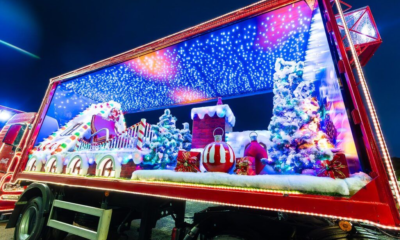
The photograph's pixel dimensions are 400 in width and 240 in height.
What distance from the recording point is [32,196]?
477cm

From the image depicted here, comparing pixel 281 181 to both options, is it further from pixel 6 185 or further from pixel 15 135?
pixel 15 135

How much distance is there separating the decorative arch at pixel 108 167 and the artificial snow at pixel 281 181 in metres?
1.16

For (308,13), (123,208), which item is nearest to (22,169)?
(123,208)

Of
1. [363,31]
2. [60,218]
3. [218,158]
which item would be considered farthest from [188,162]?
[363,31]

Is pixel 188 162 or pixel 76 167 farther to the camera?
pixel 76 167

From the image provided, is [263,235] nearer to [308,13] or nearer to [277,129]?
[277,129]

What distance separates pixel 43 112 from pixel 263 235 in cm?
738

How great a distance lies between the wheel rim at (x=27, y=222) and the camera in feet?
14.5

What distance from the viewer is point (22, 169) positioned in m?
5.66

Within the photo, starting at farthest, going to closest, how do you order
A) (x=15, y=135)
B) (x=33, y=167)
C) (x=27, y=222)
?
1. (x=15, y=135)
2. (x=33, y=167)
3. (x=27, y=222)

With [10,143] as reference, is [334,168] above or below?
below

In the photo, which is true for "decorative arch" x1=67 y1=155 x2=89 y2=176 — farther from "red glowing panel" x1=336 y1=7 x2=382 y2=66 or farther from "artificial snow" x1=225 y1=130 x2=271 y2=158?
"red glowing panel" x1=336 y1=7 x2=382 y2=66

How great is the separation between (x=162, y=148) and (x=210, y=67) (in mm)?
2855

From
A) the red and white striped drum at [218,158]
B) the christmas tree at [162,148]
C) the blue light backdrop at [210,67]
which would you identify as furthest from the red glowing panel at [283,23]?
the christmas tree at [162,148]
